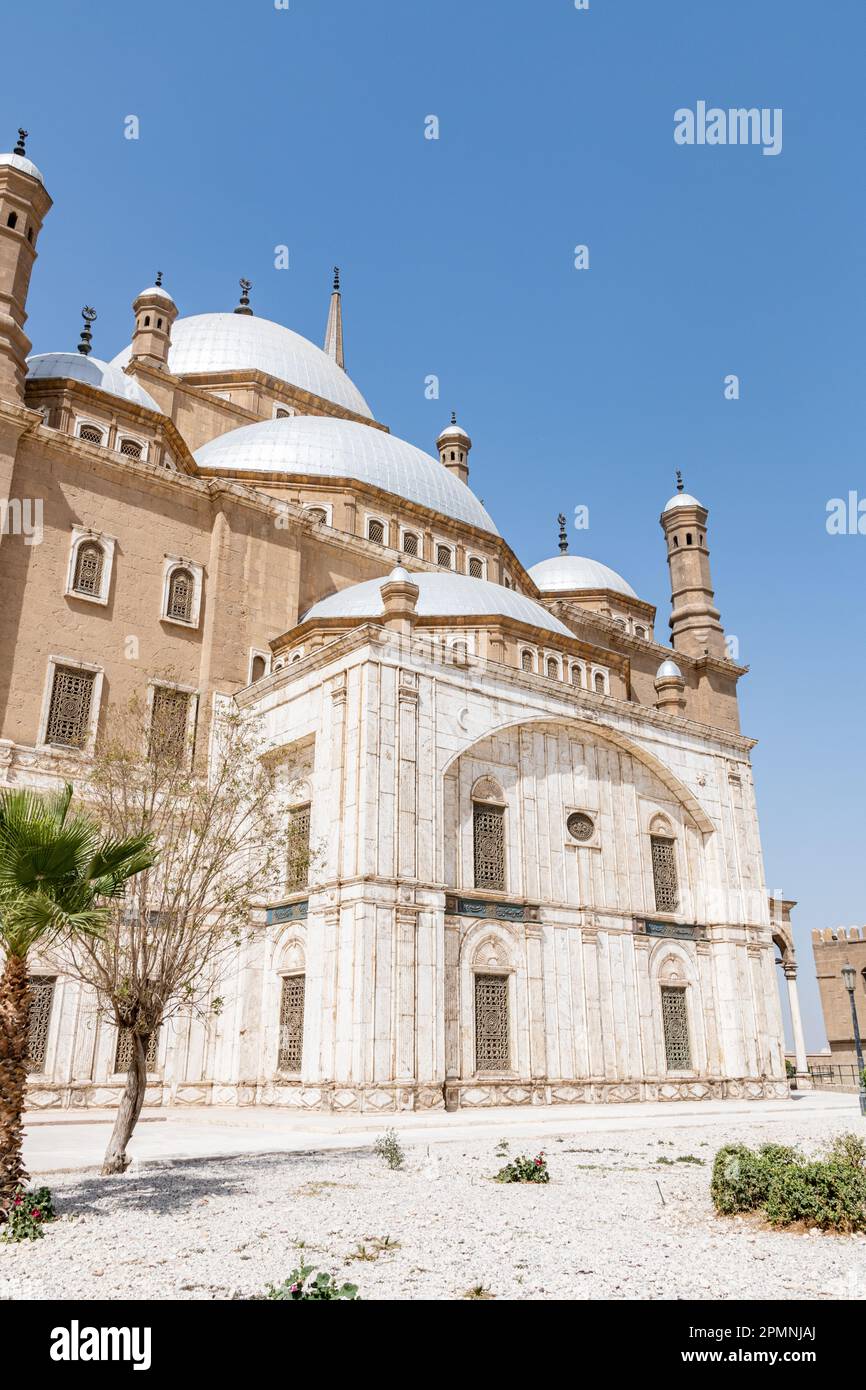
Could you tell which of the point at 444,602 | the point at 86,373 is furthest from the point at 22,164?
the point at 444,602

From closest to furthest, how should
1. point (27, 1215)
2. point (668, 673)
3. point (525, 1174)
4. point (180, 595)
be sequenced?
1. point (27, 1215)
2. point (525, 1174)
3. point (180, 595)
4. point (668, 673)

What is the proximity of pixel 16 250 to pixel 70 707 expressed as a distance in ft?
35.4

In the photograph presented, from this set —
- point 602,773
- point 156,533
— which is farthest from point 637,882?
point 156,533

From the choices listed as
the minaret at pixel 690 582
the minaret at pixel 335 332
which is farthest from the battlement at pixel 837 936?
the minaret at pixel 335 332

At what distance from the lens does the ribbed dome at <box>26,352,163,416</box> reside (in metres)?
26.2

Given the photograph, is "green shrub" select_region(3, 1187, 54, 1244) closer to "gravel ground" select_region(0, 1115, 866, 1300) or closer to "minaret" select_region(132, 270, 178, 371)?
"gravel ground" select_region(0, 1115, 866, 1300)

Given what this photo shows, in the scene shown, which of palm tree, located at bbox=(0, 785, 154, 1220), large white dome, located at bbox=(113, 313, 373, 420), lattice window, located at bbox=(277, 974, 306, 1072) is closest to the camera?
palm tree, located at bbox=(0, 785, 154, 1220)

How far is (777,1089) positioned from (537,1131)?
1136 cm

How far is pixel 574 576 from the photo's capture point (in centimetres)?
4056

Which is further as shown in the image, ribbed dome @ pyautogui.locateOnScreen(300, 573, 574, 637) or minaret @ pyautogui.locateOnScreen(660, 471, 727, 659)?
minaret @ pyautogui.locateOnScreen(660, 471, 727, 659)

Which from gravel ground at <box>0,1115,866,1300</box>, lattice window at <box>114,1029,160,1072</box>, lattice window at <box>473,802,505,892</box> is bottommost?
gravel ground at <box>0,1115,866,1300</box>

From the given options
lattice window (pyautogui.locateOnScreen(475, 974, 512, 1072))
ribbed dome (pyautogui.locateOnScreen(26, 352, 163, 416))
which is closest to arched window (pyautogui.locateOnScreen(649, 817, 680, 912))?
lattice window (pyautogui.locateOnScreen(475, 974, 512, 1072))

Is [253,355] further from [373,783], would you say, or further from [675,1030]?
[675,1030]

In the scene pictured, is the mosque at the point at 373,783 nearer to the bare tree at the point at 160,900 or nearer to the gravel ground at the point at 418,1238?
the bare tree at the point at 160,900
